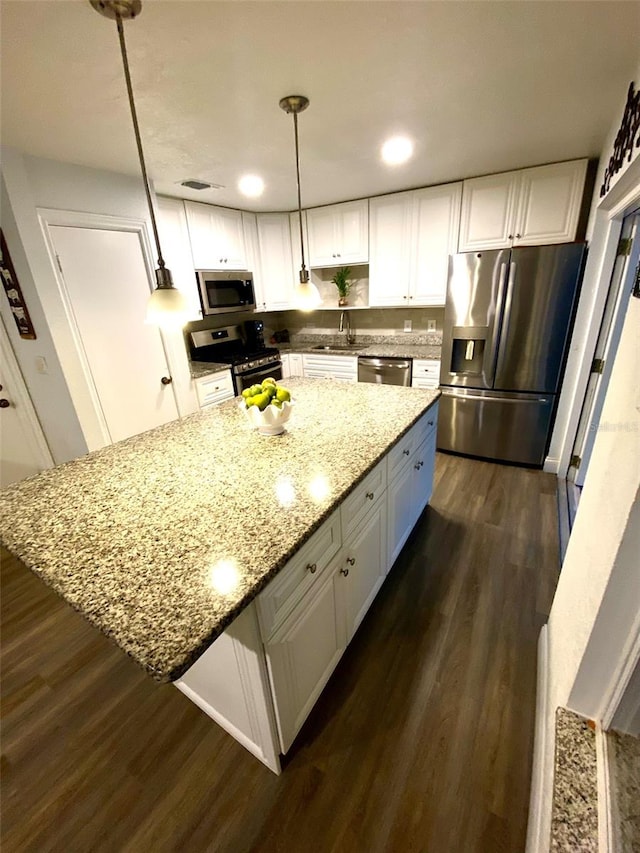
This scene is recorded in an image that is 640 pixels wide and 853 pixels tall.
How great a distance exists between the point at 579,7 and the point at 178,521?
205 centimetres

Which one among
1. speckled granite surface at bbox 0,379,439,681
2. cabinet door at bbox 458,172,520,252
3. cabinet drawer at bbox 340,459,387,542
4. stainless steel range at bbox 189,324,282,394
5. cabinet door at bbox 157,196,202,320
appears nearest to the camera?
speckled granite surface at bbox 0,379,439,681

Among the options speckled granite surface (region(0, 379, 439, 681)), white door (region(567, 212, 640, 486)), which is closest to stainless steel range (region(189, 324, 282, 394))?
speckled granite surface (region(0, 379, 439, 681))

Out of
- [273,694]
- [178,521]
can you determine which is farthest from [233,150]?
[273,694]

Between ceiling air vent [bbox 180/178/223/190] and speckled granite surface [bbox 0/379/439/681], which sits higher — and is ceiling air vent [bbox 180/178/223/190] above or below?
above

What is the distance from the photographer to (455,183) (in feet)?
9.47

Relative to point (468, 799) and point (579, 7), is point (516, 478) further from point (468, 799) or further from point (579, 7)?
point (579, 7)

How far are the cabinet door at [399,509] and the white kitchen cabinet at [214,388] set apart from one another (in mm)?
1980

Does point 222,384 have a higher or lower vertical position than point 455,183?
lower

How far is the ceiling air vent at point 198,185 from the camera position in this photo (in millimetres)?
2578

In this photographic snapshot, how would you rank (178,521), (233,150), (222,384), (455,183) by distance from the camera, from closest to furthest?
(178,521) → (233,150) → (455,183) → (222,384)

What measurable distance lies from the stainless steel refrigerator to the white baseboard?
191 centimetres

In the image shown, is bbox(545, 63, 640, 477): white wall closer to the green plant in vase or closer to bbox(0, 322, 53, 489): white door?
the green plant in vase

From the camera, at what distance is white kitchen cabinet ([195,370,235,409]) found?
3.18 metres

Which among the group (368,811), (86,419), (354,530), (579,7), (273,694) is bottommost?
(368,811)
